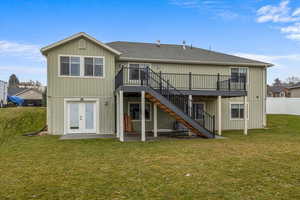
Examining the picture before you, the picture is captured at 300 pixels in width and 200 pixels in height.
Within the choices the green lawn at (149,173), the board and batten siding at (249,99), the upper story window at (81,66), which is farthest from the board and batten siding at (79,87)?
the board and batten siding at (249,99)

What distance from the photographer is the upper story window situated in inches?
490

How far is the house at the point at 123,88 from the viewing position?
1164 centimetres

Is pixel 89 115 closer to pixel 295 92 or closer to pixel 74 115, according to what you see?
pixel 74 115

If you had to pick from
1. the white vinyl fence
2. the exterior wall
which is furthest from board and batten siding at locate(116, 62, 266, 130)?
the exterior wall

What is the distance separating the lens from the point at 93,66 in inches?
504

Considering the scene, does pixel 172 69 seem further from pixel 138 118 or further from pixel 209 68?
pixel 138 118

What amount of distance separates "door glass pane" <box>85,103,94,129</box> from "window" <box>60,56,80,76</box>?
6.68 feet

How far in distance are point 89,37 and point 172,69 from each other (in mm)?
5724

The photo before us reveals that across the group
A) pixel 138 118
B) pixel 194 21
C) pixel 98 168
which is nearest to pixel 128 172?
pixel 98 168

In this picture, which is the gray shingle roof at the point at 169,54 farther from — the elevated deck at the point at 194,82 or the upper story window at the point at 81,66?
the upper story window at the point at 81,66

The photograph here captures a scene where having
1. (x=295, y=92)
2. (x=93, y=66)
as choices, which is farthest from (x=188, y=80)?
(x=295, y=92)

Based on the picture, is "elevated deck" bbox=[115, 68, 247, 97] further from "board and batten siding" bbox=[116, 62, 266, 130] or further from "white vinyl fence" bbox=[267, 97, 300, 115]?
"white vinyl fence" bbox=[267, 97, 300, 115]

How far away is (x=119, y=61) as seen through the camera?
1370 centimetres

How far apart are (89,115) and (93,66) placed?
3.00 m
